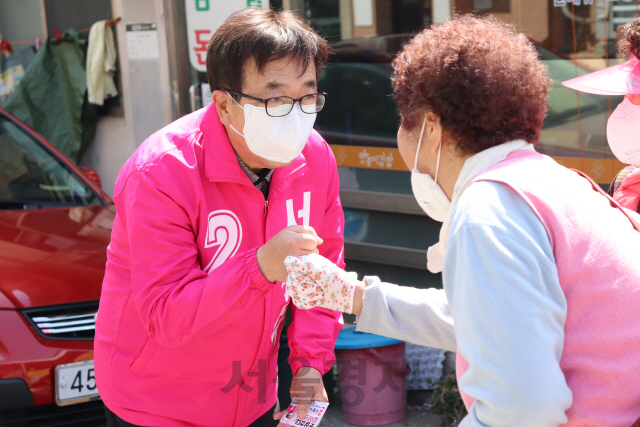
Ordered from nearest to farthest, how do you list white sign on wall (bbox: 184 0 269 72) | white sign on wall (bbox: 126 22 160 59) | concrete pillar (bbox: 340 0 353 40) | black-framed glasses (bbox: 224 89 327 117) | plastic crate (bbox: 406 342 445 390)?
black-framed glasses (bbox: 224 89 327 117)
plastic crate (bbox: 406 342 445 390)
concrete pillar (bbox: 340 0 353 40)
white sign on wall (bbox: 184 0 269 72)
white sign on wall (bbox: 126 22 160 59)

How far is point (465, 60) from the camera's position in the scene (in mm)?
1494

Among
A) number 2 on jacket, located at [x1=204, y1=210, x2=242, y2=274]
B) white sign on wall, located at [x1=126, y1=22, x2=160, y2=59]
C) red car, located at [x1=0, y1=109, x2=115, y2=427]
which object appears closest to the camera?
number 2 on jacket, located at [x1=204, y1=210, x2=242, y2=274]

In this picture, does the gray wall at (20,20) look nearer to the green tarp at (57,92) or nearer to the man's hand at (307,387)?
the green tarp at (57,92)

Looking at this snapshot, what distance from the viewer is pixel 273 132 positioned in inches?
82.6

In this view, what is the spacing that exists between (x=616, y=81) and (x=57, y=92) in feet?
20.4

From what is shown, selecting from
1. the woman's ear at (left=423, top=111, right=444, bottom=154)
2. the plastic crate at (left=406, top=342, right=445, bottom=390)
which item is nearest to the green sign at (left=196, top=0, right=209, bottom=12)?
the plastic crate at (left=406, top=342, right=445, bottom=390)

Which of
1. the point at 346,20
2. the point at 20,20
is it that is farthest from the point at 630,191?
the point at 20,20

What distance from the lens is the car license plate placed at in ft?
10.3

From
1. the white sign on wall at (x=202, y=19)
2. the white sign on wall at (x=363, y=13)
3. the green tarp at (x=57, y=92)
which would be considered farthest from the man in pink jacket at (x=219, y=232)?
the green tarp at (x=57, y=92)

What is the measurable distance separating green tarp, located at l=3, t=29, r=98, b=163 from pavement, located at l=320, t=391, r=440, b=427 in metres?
4.51

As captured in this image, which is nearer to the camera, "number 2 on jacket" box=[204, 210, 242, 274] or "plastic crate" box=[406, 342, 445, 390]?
"number 2 on jacket" box=[204, 210, 242, 274]

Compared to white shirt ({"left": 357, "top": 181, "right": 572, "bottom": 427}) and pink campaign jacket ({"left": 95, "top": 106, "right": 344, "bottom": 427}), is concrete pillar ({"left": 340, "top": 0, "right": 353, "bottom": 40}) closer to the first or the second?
pink campaign jacket ({"left": 95, "top": 106, "right": 344, "bottom": 427})

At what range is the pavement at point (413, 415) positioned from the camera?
13.4 feet

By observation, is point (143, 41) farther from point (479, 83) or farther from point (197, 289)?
point (479, 83)
